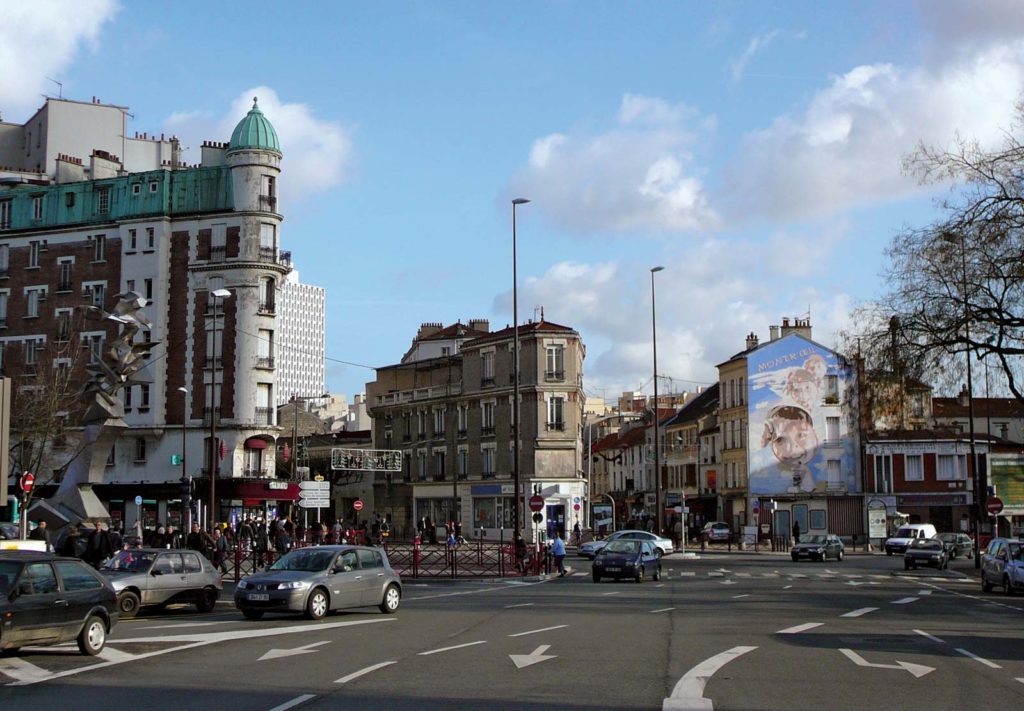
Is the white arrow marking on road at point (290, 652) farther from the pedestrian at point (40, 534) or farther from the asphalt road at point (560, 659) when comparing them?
the pedestrian at point (40, 534)

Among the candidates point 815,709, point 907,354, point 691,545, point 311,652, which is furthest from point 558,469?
point 815,709

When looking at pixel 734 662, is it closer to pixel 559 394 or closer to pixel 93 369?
pixel 93 369

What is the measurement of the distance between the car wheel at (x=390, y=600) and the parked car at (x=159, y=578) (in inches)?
151

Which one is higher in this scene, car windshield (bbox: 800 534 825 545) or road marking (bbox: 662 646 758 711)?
road marking (bbox: 662 646 758 711)

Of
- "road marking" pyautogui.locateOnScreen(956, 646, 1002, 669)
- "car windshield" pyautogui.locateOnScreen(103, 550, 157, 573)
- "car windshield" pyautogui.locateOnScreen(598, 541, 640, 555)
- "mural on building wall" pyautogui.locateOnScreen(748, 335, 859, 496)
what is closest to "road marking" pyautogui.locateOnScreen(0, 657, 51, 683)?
"car windshield" pyautogui.locateOnScreen(103, 550, 157, 573)

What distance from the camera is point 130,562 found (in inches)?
931

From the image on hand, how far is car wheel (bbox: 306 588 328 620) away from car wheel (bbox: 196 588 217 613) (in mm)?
3582

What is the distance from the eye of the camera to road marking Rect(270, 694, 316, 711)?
38.3 feet

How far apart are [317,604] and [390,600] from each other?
92.0 inches

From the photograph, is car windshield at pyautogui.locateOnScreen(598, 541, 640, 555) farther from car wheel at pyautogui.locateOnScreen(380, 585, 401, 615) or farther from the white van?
the white van

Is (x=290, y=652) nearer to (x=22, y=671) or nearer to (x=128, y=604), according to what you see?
(x=22, y=671)

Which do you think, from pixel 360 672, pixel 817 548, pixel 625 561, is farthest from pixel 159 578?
pixel 817 548

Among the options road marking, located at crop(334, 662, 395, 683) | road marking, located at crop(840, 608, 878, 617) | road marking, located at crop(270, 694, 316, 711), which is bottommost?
road marking, located at crop(840, 608, 878, 617)

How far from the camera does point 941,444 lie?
76562mm
